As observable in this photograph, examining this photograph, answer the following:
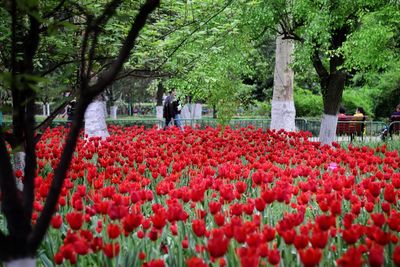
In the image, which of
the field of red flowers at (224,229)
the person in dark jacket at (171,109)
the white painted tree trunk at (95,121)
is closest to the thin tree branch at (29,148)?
the field of red flowers at (224,229)

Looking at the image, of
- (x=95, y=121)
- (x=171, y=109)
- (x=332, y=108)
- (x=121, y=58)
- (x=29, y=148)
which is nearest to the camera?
(x=121, y=58)

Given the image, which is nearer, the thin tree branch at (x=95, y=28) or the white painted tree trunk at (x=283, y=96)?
the thin tree branch at (x=95, y=28)

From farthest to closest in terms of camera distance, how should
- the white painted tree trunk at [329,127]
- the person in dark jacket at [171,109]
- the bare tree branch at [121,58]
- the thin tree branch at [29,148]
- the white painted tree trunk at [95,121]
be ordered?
the person in dark jacket at [171,109] < the white painted tree trunk at [95,121] < the white painted tree trunk at [329,127] < the thin tree branch at [29,148] < the bare tree branch at [121,58]

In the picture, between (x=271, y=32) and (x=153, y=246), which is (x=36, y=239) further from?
Answer: (x=271, y=32)

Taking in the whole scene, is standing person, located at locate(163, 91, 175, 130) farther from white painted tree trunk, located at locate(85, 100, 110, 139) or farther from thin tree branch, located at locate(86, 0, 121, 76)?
thin tree branch, located at locate(86, 0, 121, 76)

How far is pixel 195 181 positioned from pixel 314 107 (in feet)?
74.1

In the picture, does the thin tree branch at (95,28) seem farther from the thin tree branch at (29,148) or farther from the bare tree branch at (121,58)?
the thin tree branch at (29,148)

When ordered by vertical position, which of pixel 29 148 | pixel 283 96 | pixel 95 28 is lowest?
pixel 29 148

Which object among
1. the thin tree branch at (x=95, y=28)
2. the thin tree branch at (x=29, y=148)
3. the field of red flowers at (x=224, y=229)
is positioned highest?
the thin tree branch at (x=95, y=28)

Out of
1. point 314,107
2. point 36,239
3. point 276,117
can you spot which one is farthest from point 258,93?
point 36,239

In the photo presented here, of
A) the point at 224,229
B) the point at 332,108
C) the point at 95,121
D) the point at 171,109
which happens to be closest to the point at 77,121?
the point at 224,229

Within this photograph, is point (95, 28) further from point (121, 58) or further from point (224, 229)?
point (224, 229)

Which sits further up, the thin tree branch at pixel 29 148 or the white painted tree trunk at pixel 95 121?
the thin tree branch at pixel 29 148

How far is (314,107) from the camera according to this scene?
2611cm
